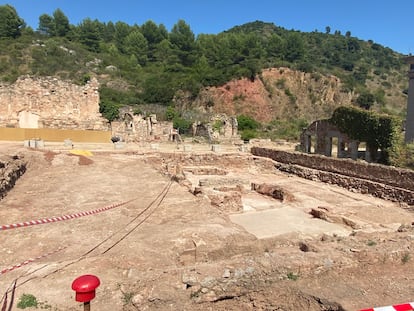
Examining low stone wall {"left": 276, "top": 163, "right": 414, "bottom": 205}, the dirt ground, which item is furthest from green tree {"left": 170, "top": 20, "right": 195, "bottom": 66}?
the dirt ground

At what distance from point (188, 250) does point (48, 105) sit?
24.7 meters

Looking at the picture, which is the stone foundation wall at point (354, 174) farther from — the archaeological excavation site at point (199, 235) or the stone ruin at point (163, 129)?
the stone ruin at point (163, 129)

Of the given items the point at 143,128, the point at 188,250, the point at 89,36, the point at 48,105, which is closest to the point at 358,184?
the point at 188,250

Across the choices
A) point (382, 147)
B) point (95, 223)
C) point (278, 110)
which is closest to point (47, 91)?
point (95, 223)

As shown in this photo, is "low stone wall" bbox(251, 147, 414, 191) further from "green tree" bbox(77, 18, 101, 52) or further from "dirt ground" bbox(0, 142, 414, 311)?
"green tree" bbox(77, 18, 101, 52)

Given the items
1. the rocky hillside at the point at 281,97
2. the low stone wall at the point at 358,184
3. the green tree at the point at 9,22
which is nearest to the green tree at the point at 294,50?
the rocky hillside at the point at 281,97

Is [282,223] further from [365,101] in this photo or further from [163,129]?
[365,101]

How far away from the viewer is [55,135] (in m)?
26.9

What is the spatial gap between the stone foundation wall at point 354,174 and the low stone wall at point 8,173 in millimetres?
14951

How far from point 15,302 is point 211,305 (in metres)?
2.75

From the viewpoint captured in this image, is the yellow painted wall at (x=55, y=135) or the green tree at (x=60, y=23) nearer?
the yellow painted wall at (x=55, y=135)

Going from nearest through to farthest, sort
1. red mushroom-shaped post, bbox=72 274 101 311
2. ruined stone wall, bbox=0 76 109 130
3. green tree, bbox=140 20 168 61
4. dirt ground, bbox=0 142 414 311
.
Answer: red mushroom-shaped post, bbox=72 274 101 311 < dirt ground, bbox=0 142 414 311 < ruined stone wall, bbox=0 76 109 130 < green tree, bbox=140 20 168 61

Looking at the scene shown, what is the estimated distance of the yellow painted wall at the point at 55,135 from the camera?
25531 mm

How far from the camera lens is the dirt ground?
5.23 metres
